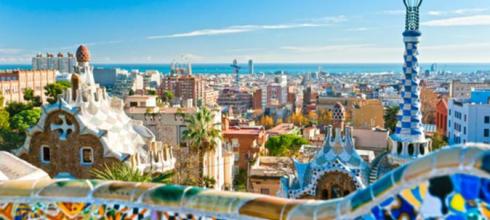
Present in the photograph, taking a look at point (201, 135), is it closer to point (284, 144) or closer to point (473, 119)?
point (284, 144)

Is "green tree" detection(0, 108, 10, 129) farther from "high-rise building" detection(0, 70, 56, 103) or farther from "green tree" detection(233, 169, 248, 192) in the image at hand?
"high-rise building" detection(0, 70, 56, 103)

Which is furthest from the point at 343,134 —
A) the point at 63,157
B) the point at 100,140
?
the point at 63,157

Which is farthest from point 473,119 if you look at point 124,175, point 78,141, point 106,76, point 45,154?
point 106,76

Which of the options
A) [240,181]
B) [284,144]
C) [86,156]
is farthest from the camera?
[284,144]

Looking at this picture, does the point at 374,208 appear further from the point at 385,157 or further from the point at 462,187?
the point at 385,157

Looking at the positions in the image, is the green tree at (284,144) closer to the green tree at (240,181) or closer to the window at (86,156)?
the green tree at (240,181)
